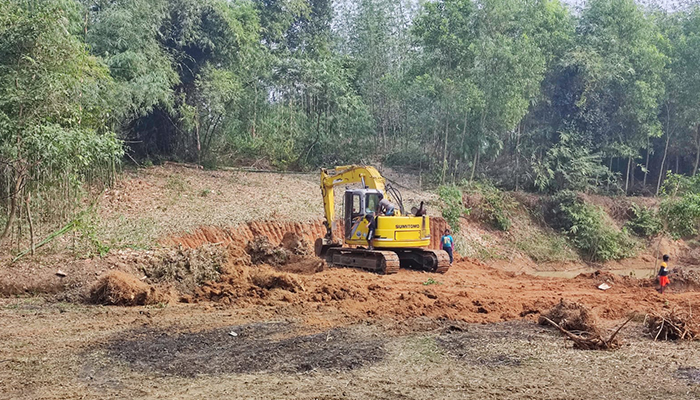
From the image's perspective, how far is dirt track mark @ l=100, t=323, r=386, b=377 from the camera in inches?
273

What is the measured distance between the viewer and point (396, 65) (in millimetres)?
33250

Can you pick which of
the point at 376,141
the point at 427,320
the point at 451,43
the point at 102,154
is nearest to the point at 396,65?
the point at 376,141

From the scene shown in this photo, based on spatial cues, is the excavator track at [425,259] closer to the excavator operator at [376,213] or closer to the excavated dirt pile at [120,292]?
the excavator operator at [376,213]

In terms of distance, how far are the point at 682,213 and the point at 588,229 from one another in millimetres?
8253

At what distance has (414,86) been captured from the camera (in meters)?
27.4

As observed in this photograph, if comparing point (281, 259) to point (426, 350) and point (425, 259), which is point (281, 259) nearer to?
point (425, 259)

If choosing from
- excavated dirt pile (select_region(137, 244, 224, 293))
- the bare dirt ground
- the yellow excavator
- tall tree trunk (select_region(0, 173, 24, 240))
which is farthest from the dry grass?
the yellow excavator

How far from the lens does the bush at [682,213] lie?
1806 cm

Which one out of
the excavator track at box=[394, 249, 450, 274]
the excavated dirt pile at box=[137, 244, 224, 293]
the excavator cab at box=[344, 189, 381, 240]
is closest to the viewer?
the excavated dirt pile at box=[137, 244, 224, 293]

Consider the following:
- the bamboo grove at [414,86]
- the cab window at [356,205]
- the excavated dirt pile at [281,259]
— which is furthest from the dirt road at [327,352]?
the bamboo grove at [414,86]

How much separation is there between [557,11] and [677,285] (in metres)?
18.2

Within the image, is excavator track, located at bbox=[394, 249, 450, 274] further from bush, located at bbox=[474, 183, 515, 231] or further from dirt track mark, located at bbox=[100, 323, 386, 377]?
bush, located at bbox=[474, 183, 515, 231]

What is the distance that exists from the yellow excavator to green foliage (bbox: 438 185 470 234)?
739 cm

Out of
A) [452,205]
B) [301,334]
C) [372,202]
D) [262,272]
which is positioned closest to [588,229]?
[452,205]
